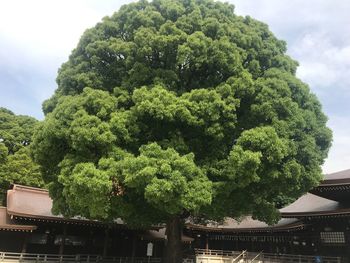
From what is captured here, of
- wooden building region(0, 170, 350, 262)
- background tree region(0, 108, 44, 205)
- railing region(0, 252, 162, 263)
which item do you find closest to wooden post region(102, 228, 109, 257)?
wooden building region(0, 170, 350, 262)

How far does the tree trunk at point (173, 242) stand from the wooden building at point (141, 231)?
19.7ft

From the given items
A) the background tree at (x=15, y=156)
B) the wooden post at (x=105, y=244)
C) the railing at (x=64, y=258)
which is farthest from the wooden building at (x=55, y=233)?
the background tree at (x=15, y=156)

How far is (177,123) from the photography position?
14648 mm

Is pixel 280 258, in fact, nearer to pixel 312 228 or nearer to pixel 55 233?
pixel 312 228

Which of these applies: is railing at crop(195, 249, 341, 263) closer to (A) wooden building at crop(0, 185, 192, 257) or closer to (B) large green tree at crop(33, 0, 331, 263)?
(A) wooden building at crop(0, 185, 192, 257)

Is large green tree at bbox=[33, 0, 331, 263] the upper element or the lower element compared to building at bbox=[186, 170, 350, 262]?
upper

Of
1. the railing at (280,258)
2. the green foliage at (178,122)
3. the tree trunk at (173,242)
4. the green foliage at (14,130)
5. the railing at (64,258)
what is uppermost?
the green foliage at (14,130)

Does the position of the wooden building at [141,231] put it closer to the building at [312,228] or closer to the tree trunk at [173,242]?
the building at [312,228]

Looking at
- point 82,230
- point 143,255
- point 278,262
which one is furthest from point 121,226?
point 278,262

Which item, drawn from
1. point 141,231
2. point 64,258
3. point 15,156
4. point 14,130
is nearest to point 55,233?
point 64,258

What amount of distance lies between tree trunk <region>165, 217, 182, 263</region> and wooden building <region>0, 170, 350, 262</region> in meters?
6.01

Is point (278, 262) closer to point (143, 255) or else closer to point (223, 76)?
point (143, 255)

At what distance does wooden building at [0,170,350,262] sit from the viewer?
65.5 feet

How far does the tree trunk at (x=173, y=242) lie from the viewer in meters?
16.8
